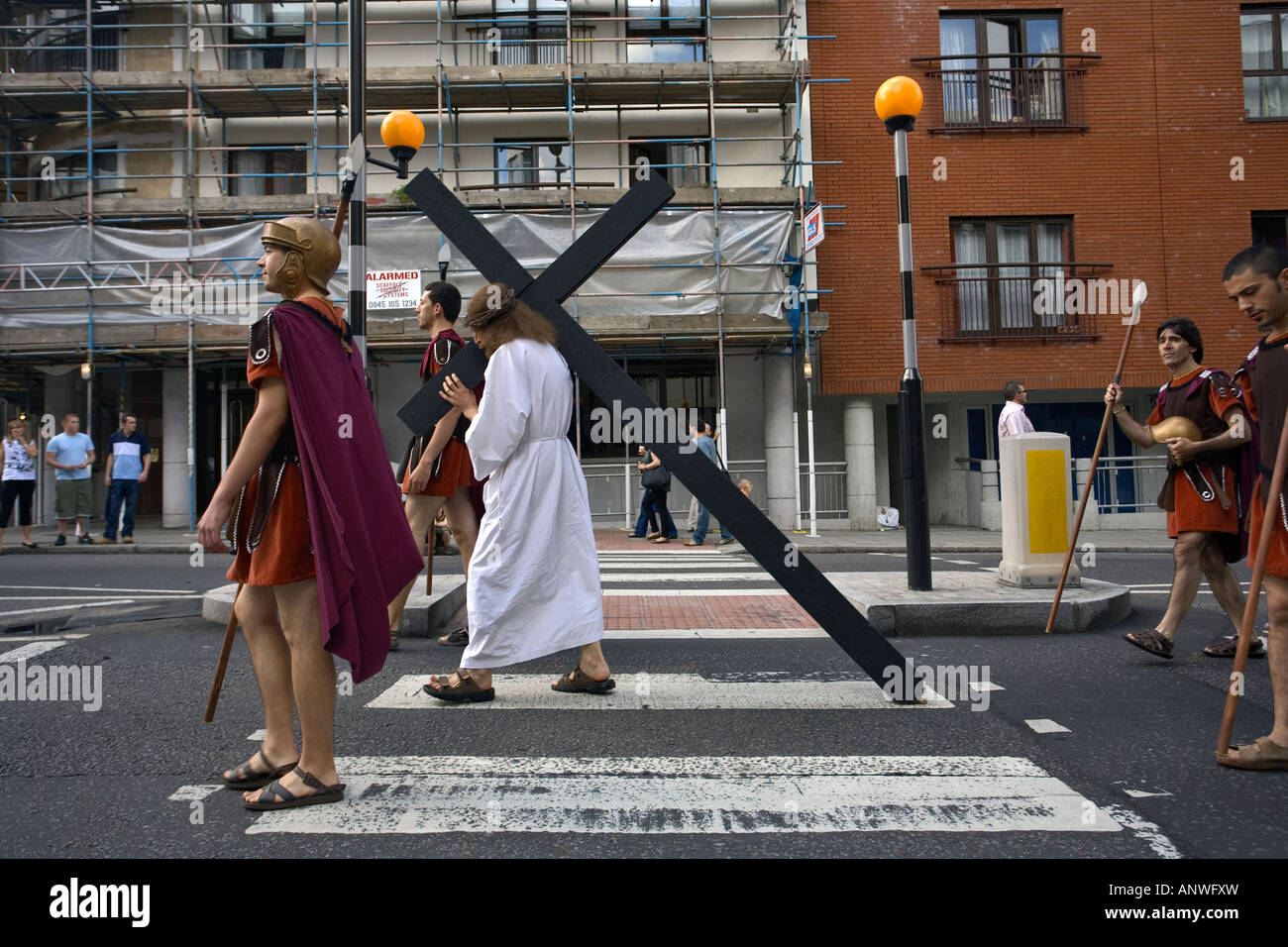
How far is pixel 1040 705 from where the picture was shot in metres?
4.09

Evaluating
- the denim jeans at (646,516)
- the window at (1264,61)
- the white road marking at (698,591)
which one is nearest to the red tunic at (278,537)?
the white road marking at (698,591)

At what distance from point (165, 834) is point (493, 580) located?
160 cm

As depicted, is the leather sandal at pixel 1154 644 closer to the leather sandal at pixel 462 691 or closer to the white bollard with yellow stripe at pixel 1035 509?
the white bollard with yellow stripe at pixel 1035 509

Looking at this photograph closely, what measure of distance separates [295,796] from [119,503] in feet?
41.4

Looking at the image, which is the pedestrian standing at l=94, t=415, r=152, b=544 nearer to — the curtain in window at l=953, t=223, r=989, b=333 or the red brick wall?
the red brick wall

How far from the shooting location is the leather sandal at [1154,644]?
491 centimetres

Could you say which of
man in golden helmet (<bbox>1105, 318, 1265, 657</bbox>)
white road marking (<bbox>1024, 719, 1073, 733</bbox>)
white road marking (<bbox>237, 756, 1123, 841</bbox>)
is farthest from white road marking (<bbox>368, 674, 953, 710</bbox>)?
man in golden helmet (<bbox>1105, 318, 1265, 657</bbox>)

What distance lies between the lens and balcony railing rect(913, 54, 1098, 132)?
16.5m

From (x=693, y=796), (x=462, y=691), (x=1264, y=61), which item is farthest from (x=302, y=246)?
(x=1264, y=61)

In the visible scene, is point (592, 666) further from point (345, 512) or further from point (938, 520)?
point (938, 520)

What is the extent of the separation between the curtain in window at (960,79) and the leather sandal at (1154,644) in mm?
14039

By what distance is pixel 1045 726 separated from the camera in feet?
12.3

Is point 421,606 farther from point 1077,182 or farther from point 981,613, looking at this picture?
point 1077,182
